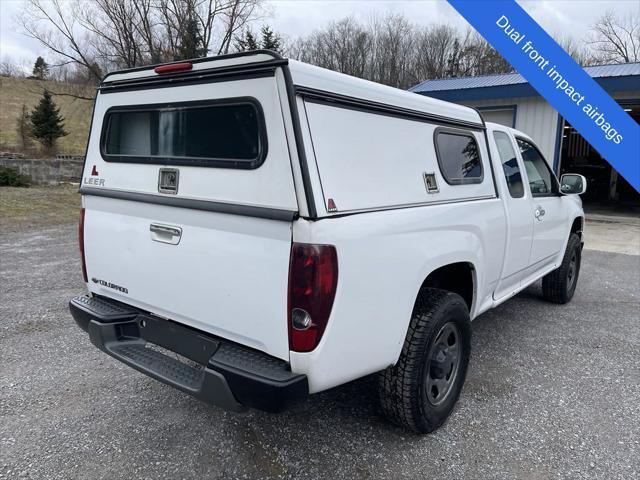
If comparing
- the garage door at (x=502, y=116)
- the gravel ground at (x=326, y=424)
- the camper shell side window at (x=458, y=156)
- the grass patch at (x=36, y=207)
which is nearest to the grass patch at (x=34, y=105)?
the grass patch at (x=36, y=207)

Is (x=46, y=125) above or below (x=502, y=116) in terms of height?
above

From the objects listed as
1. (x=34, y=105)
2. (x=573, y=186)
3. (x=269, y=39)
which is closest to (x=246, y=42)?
(x=269, y=39)

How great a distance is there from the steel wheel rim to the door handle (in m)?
1.55

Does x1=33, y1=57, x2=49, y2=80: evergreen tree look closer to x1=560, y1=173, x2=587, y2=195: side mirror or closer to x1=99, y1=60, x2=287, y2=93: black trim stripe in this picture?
x1=99, y1=60, x2=287, y2=93: black trim stripe

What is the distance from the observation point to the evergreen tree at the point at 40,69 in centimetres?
2686

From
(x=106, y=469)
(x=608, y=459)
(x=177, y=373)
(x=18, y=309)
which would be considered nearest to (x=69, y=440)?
(x=106, y=469)

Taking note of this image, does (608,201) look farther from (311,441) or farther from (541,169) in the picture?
(311,441)

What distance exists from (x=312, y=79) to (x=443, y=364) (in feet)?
6.05

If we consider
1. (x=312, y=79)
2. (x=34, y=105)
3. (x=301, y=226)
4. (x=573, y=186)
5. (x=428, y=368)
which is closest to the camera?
(x=301, y=226)

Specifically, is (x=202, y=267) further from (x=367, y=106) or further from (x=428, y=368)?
(x=428, y=368)

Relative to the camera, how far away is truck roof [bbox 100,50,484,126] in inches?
88.0

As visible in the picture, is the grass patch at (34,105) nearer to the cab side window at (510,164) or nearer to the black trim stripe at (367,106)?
the cab side window at (510,164)

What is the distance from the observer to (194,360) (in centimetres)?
264

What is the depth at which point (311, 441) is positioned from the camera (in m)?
2.90
